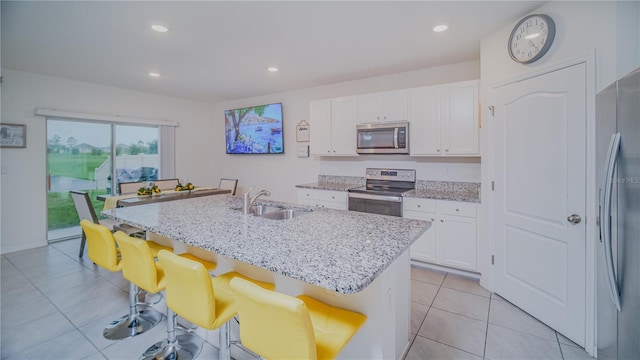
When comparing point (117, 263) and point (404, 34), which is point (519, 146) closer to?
point (404, 34)

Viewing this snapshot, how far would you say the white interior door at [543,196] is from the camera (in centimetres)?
203

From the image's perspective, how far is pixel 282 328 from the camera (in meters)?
1.03

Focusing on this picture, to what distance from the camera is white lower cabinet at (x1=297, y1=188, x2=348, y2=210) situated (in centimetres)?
393

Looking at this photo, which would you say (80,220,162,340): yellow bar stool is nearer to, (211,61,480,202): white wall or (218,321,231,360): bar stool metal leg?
(218,321,231,360): bar stool metal leg

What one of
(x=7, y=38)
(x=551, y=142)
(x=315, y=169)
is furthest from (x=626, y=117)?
(x=7, y=38)

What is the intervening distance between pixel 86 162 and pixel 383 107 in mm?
4971

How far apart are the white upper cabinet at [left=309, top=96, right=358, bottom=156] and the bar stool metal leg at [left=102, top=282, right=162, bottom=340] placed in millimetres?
2929

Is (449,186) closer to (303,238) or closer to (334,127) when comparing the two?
(334,127)

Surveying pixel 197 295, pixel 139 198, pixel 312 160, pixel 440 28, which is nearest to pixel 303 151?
pixel 312 160

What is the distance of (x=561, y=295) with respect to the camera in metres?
2.14

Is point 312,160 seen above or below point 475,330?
above

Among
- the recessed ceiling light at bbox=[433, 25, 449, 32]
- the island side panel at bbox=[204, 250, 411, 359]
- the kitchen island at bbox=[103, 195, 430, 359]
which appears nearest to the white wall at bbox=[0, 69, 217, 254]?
the kitchen island at bbox=[103, 195, 430, 359]

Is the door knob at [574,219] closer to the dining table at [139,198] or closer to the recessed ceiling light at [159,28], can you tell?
the recessed ceiling light at [159,28]

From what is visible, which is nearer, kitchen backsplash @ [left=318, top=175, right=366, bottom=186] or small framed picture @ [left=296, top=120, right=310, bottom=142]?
kitchen backsplash @ [left=318, top=175, right=366, bottom=186]
